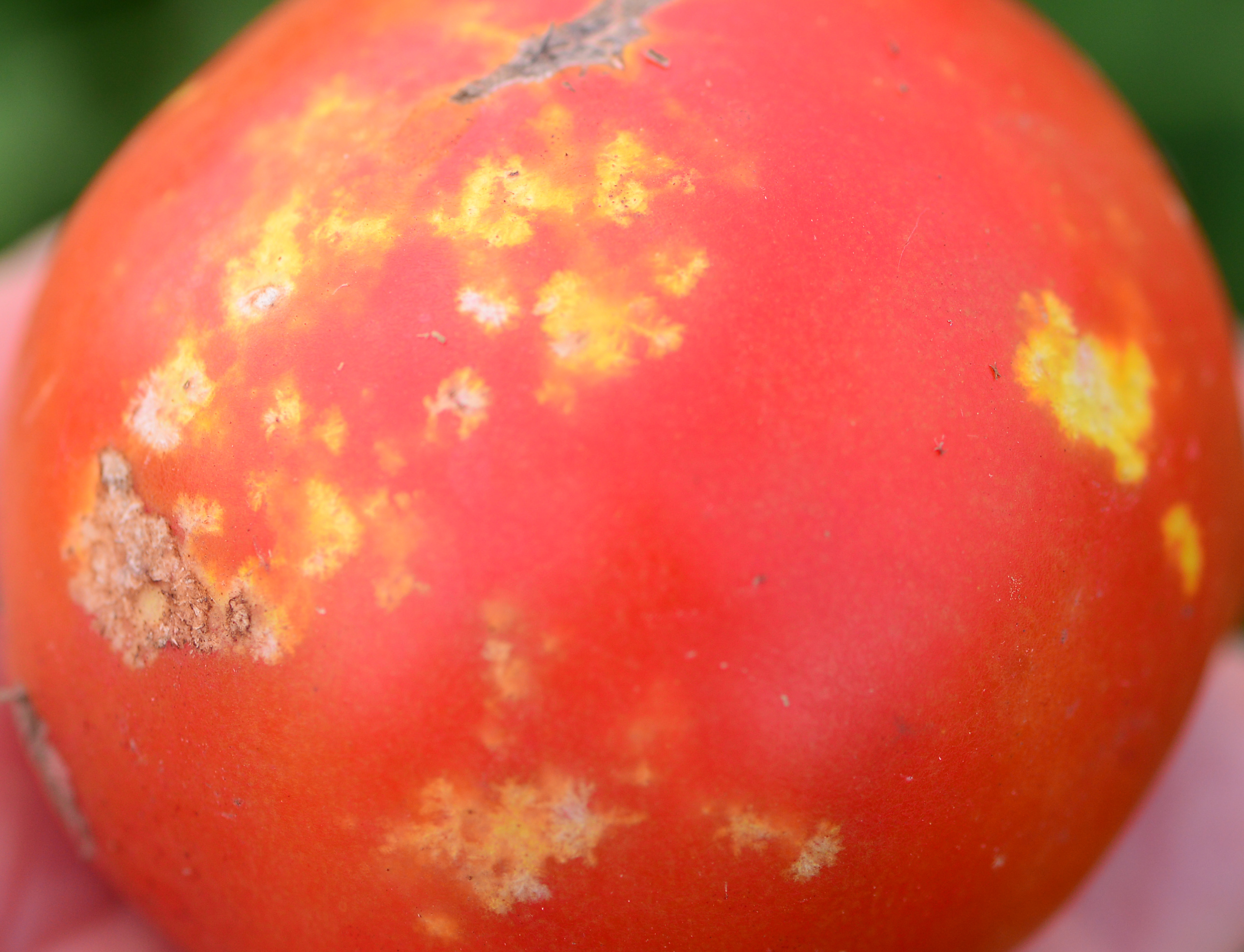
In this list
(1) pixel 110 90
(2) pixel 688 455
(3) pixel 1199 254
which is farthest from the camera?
(1) pixel 110 90

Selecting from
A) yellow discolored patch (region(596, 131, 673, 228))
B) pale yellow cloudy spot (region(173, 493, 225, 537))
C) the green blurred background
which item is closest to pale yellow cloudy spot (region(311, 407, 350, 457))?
pale yellow cloudy spot (region(173, 493, 225, 537))

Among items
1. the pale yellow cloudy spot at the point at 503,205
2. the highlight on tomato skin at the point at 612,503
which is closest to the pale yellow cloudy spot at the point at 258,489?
the highlight on tomato skin at the point at 612,503

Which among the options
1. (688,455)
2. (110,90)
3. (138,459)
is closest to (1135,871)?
(688,455)

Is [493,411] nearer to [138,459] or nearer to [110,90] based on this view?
[138,459]

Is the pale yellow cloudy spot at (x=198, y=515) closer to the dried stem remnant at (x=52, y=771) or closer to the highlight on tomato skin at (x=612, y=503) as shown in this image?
the highlight on tomato skin at (x=612, y=503)

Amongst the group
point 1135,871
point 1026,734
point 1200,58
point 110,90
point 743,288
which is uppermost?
point 743,288

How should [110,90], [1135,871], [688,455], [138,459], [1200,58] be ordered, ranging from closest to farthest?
[688,455], [138,459], [1135,871], [1200,58], [110,90]

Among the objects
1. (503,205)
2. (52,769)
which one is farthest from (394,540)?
(52,769)

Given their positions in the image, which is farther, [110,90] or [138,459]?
[110,90]
